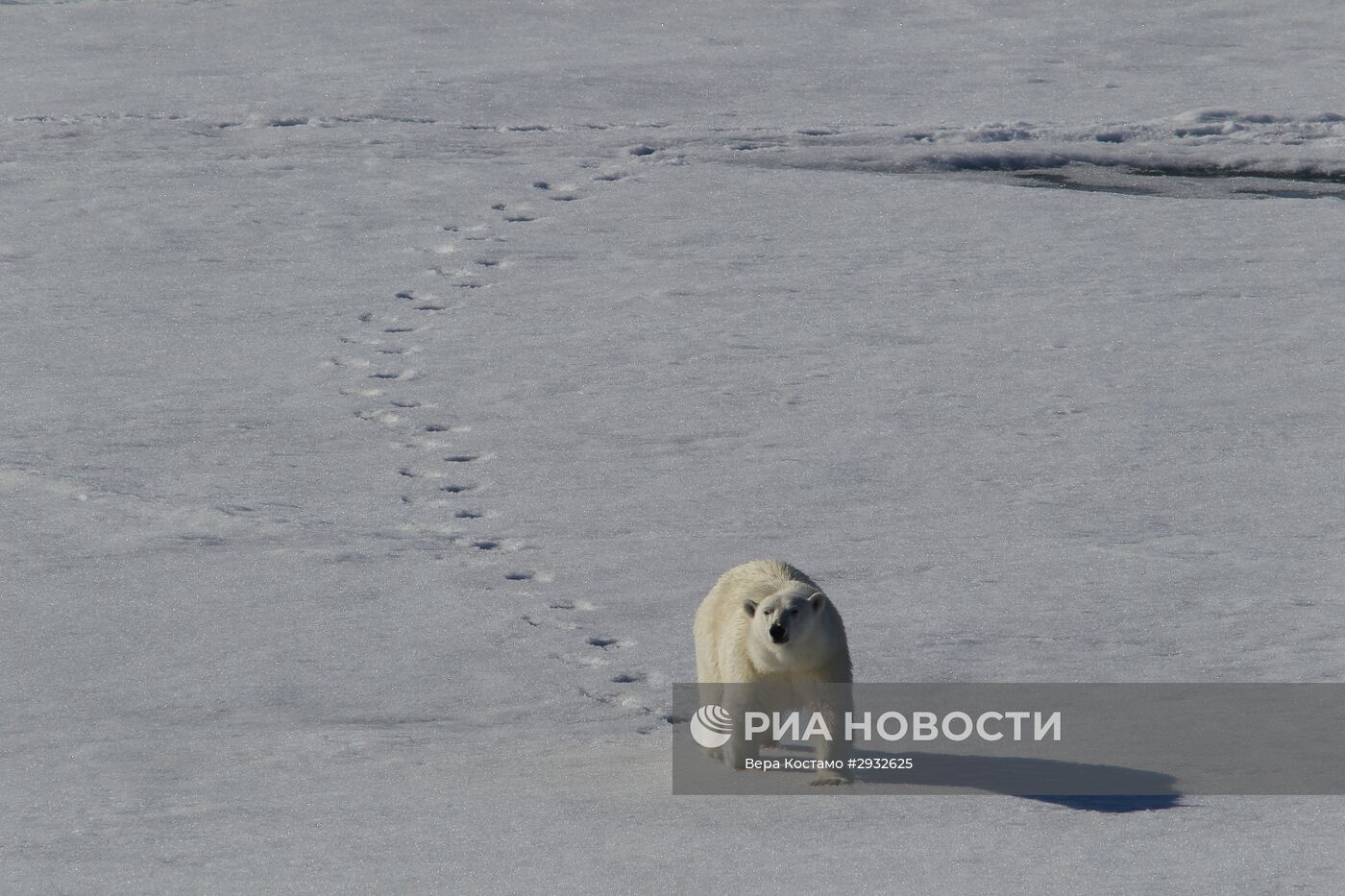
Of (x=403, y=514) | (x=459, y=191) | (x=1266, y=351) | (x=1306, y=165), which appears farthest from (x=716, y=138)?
(x=403, y=514)

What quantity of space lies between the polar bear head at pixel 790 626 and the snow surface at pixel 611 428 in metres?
0.35

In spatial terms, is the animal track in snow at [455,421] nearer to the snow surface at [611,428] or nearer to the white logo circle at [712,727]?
the snow surface at [611,428]

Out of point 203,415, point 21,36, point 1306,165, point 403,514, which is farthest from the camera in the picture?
point 21,36

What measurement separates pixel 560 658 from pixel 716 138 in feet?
22.5

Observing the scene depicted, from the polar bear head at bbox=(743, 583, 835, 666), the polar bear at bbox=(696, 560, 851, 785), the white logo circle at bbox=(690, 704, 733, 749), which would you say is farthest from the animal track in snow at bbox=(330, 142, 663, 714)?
the polar bear head at bbox=(743, 583, 835, 666)

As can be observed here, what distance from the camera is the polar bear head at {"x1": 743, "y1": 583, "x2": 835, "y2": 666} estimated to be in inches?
154

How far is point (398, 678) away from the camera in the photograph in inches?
190

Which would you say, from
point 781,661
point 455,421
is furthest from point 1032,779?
point 455,421

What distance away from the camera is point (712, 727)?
14.0 feet

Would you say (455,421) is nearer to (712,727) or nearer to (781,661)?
(712,727)

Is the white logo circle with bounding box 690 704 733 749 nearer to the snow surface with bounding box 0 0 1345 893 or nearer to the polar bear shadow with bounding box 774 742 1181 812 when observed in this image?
the snow surface with bounding box 0 0 1345 893

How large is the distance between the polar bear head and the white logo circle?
0.83 feet

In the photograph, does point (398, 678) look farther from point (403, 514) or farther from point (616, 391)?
point (616, 391)

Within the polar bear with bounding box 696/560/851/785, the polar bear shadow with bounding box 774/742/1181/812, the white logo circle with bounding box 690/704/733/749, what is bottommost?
the polar bear shadow with bounding box 774/742/1181/812
